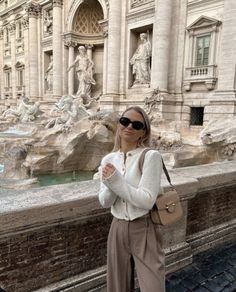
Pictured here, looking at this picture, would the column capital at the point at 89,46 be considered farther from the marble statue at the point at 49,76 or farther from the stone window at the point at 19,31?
the stone window at the point at 19,31

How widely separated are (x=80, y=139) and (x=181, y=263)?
28.8 ft

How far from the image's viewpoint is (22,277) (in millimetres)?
2033

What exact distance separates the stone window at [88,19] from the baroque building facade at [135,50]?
69mm

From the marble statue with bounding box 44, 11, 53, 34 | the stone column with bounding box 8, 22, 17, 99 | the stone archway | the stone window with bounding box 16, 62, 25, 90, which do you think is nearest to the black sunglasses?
the stone archway

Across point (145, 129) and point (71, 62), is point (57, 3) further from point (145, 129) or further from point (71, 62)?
point (145, 129)

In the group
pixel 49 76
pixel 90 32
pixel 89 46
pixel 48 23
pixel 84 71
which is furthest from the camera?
pixel 49 76

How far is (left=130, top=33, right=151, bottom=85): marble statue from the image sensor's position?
646 inches

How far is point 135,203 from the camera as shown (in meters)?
1.57

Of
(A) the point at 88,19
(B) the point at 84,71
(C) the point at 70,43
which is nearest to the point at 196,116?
(B) the point at 84,71

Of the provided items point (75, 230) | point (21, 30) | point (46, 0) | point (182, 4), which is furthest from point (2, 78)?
point (75, 230)

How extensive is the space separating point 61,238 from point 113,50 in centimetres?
1662

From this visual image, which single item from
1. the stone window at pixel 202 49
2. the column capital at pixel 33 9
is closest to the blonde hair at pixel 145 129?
the stone window at pixel 202 49

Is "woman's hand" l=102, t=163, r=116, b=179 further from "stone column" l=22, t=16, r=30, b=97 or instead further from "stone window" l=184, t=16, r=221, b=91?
"stone column" l=22, t=16, r=30, b=97

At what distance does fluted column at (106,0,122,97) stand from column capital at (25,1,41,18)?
9.71 meters
